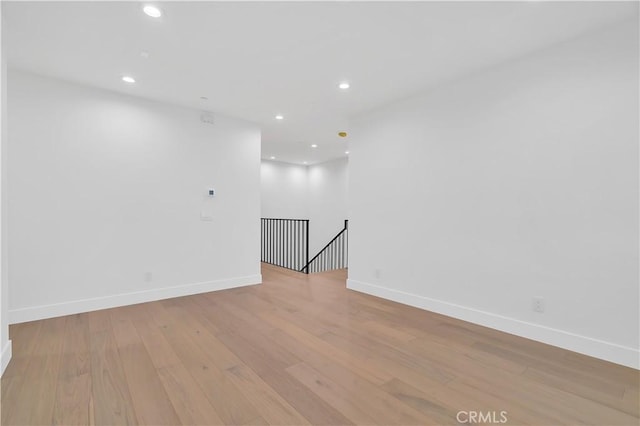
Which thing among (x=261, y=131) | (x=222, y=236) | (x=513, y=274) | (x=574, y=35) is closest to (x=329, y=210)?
(x=261, y=131)

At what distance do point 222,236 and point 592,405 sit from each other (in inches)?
165

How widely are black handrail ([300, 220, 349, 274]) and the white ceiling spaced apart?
4.17m

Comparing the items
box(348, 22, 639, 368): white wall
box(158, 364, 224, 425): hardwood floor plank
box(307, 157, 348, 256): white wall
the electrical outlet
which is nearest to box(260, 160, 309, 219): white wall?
box(307, 157, 348, 256): white wall

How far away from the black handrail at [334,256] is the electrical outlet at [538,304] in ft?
14.7

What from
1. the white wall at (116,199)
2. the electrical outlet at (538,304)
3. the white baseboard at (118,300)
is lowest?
the white baseboard at (118,300)

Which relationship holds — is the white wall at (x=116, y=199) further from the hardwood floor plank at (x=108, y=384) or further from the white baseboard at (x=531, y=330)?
the white baseboard at (x=531, y=330)

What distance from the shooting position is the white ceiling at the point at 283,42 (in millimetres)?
2133

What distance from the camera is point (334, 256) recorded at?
301 inches

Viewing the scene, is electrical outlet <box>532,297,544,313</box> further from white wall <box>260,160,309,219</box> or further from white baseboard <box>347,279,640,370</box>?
white wall <box>260,160,309,219</box>

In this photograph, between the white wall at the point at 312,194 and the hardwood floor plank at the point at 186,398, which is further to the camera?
the white wall at the point at 312,194

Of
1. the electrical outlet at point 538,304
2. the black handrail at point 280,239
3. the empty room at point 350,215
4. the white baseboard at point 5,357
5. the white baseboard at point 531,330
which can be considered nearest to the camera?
the empty room at point 350,215

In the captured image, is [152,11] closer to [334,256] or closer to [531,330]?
[531,330]

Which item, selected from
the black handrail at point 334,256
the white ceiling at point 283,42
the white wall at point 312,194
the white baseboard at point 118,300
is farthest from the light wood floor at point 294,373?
the white wall at point 312,194

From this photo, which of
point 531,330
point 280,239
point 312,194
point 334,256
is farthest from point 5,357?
A: point 312,194
